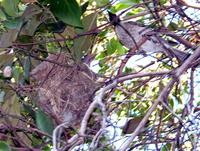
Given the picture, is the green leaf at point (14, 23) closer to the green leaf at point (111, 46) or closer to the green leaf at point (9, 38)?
the green leaf at point (9, 38)

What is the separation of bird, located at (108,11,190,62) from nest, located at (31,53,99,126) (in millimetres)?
139

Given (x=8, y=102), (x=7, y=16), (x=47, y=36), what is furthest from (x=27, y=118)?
(x=7, y=16)

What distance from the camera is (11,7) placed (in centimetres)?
112

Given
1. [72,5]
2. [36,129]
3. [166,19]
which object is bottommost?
[36,129]

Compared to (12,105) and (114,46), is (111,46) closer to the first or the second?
(114,46)

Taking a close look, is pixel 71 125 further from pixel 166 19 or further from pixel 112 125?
pixel 166 19

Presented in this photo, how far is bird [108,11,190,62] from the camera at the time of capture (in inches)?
43.4

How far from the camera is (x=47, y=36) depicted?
4.23 ft

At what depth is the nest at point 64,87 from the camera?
1.23m

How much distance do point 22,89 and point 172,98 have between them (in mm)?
423

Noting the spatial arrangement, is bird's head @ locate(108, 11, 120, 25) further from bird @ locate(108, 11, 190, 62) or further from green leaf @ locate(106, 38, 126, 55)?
green leaf @ locate(106, 38, 126, 55)

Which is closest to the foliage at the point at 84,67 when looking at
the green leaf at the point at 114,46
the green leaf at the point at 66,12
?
the green leaf at the point at 66,12

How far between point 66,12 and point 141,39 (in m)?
0.16

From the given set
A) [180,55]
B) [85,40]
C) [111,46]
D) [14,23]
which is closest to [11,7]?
[14,23]
